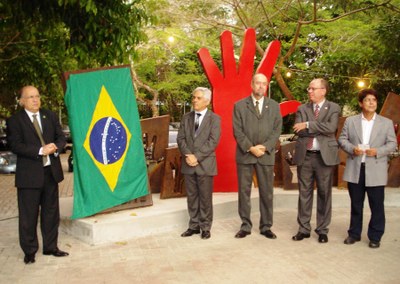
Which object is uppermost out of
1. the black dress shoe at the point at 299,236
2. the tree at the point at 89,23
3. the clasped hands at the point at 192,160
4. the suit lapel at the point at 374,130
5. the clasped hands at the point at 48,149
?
the tree at the point at 89,23

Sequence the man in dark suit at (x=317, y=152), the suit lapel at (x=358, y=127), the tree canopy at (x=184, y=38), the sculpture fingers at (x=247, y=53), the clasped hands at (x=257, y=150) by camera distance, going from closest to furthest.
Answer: the suit lapel at (x=358, y=127), the man in dark suit at (x=317, y=152), the clasped hands at (x=257, y=150), the tree canopy at (x=184, y=38), the sculpture fingers at (x=247, y=53)

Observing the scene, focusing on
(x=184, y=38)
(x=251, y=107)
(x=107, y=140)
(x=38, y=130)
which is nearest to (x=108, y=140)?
(x=107, y=140)

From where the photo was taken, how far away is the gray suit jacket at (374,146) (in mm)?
5531

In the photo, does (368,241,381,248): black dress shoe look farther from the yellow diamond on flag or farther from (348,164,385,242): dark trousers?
the yellow diamond on flag

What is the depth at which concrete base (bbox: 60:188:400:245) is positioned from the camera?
19.6 ft

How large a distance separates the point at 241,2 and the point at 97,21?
10.8 m

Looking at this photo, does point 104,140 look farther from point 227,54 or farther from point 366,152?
point 366,152

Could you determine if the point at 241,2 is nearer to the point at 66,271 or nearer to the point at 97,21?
the point at 97,21

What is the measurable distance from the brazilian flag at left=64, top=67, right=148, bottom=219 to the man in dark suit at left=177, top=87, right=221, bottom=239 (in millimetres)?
768

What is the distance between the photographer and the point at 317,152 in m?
5.82

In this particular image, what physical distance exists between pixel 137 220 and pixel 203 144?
1242 millimetres

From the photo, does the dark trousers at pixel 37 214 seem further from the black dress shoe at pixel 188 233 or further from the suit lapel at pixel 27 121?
the black dress shoe at pixel 188 233

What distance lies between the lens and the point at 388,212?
7.64 meters

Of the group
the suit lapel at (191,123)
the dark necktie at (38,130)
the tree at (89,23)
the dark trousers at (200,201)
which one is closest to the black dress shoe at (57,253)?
the dark necktie at (38,130)
